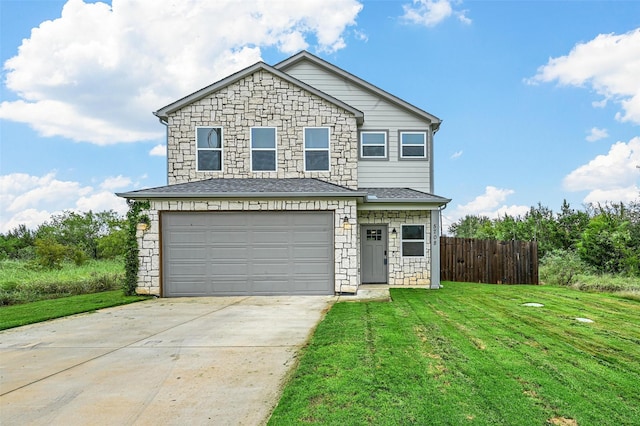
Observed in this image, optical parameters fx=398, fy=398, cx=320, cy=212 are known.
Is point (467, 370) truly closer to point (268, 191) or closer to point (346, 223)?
point (346, 223)

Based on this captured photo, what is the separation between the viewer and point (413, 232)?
43.3ft

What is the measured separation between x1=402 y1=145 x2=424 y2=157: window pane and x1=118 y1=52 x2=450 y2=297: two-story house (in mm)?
51

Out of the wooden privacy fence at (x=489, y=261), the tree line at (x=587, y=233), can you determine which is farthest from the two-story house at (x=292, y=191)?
the tree line at (x=587, y=233)

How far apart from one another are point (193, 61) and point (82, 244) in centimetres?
1145

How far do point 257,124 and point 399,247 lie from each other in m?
6.17

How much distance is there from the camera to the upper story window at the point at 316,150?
42.8 feet

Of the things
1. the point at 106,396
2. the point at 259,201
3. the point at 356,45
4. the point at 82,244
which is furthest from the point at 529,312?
the point at 82,244

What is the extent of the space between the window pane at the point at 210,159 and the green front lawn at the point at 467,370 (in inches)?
276

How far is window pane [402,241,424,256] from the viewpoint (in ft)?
43.2

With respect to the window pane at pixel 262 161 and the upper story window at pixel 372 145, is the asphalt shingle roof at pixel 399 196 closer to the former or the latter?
the upper story window at pixel 372 145

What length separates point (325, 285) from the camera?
434 inches

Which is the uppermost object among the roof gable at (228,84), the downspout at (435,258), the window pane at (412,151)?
the roof gable at (228,84)

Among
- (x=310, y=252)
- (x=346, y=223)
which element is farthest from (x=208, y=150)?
(x=346, y=223)

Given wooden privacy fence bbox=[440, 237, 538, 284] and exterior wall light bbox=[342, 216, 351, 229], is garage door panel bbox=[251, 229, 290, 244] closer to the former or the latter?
exterior wall light bbox=[342, 216, 351, 229]
